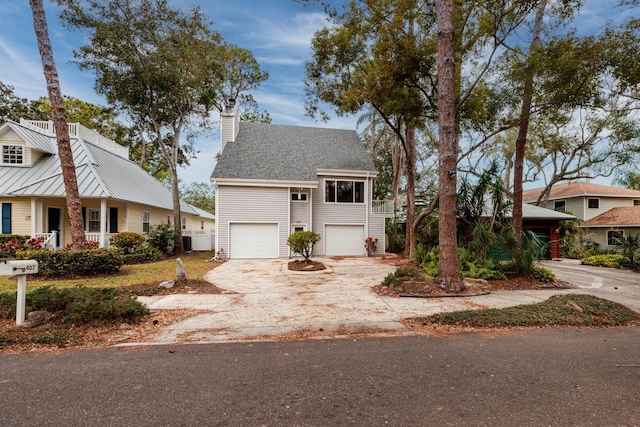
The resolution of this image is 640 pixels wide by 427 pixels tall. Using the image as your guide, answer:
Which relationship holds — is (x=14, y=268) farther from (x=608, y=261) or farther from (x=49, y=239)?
(x=608, y=261)

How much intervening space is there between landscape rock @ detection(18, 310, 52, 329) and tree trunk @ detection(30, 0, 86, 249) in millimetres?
5981

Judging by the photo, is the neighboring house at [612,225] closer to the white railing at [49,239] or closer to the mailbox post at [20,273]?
the mailbox post at [20,273]

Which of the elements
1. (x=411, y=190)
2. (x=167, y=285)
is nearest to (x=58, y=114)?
(x=167, y=285)

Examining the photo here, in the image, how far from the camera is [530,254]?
28.6 ft

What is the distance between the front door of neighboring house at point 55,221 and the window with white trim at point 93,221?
114 centimetres

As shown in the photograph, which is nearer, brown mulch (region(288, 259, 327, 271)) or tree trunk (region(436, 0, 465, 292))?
tree trunk (region(436, 0, 465, 292))

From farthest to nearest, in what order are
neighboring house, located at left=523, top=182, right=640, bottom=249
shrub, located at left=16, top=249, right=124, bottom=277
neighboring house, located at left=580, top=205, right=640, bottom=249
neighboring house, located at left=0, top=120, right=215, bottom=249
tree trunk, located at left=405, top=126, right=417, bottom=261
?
neighboring house, located at left=523, top=182, right=640, bottom=249 → neighboring house, located at left=580, top=205, right=640, bottom=249 → neighboring house, located at left=0, top=120, right=215, bottom=249 → tree trunk, located at left=405, top=126, right=417, bottom=261 → shrub, located at left=16, top=249, right=124, bottom=277

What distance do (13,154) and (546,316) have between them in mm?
22081

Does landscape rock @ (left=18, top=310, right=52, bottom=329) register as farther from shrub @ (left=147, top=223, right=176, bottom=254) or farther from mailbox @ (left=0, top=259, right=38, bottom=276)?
shrub @ (left=147, top=223, right=176, bottom=254)

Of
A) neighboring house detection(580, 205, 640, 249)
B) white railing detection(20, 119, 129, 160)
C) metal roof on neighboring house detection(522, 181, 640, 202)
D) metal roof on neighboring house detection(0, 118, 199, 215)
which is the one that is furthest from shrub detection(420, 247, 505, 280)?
metal roof on neighboring house detection(522, 181, 640, 202)

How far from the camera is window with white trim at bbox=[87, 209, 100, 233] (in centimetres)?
1462

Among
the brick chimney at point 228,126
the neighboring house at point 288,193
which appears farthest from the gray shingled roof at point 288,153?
the brick chimney at point 228,126

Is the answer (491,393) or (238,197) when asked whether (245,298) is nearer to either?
(491,393)

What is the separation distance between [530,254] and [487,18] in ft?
24.0
